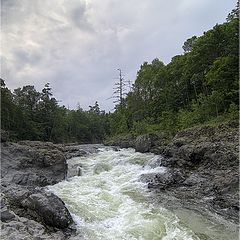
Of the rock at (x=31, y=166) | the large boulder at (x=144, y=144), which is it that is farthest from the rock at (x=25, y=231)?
the large boulder at (x=144, y=144)

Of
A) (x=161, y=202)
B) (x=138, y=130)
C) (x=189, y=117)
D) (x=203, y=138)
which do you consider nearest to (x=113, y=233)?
(x=161, y=202)

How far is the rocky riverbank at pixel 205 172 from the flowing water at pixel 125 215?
3.25 ft

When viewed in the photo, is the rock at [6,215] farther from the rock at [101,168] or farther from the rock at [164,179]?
the rock at [101,168]

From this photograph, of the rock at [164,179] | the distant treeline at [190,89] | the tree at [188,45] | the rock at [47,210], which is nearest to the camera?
the rock at [47,210]

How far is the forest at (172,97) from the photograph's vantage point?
94.0 feet

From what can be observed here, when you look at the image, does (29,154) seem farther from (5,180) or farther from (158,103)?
(158,103)

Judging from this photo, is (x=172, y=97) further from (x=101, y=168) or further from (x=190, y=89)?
(x=101, y=168)

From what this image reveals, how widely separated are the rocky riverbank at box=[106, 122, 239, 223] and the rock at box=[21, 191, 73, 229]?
16.4 ft

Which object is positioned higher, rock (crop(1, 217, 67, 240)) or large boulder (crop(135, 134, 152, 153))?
large boulder (crop(135, 134, 152, 153))

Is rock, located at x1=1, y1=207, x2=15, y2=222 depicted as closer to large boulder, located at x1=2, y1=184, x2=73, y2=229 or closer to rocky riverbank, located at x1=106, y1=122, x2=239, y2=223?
large boulder, located at x1=2, y1=184, x2=73, y2=229

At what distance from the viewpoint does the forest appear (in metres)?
28.7

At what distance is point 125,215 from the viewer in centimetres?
1116

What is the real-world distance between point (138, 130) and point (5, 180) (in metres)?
29.2

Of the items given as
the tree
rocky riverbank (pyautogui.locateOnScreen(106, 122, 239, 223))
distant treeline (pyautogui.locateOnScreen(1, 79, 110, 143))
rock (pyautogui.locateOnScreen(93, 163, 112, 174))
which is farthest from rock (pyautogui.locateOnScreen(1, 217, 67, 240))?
the tree
